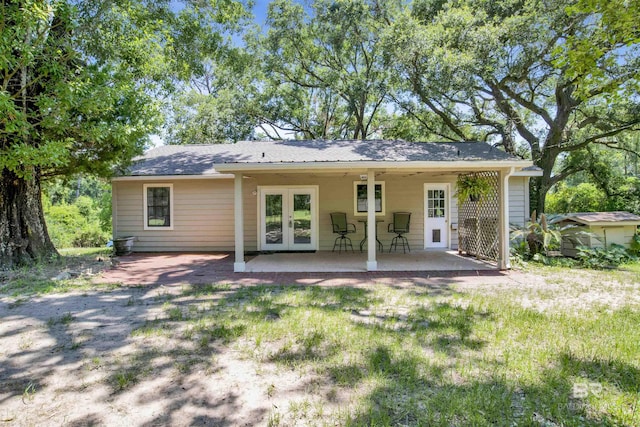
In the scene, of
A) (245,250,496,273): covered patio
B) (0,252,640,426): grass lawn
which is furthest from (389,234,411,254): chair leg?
(0,252,640,426): grass lawn

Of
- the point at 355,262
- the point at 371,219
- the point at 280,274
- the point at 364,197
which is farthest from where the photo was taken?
the point at 364,197

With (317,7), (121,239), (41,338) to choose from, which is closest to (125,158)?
(121,239)

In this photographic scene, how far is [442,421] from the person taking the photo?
2.29m

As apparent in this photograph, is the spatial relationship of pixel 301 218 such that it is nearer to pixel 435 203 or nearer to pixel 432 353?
pixel 435 203

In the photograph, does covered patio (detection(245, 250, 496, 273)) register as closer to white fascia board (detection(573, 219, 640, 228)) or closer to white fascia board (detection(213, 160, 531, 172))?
white fascia board (detection(213, 160, 531, 172))

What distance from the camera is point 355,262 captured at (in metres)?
8.45

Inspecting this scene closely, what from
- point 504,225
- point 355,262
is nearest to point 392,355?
point 355,262

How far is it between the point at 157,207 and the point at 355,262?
6.07 m

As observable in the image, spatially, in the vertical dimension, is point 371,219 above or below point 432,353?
above

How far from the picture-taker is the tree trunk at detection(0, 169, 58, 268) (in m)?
7.23

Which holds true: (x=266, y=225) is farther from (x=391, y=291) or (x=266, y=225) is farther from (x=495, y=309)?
(x=495, y=309)

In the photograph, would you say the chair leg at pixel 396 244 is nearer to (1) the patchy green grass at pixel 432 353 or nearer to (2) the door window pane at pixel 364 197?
(2) the door window pane at pixel 364 197

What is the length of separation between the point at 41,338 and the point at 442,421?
12.6ft

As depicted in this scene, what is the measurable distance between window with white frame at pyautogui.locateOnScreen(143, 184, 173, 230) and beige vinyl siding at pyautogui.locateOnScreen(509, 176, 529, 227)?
387 inches
